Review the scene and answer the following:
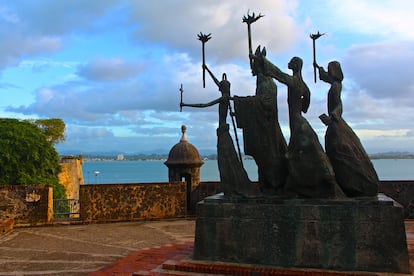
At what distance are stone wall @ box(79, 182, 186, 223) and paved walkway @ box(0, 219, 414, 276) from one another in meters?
0.52

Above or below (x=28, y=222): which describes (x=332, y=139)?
above

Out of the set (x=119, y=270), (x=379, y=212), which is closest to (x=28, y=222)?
(x=119, y=270)

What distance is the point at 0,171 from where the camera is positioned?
87.7 ft

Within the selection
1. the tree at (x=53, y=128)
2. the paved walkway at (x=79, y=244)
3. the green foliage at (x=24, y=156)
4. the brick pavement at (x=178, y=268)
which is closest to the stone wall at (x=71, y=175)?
the tree at (x=53, y=128)

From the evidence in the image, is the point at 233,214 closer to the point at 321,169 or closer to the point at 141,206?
the point at 321,169

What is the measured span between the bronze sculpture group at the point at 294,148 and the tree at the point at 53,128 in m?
42.0

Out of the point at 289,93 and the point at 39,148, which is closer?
the point at 289,93

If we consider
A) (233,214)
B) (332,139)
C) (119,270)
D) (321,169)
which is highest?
(332,139)

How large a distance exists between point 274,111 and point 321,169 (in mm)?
1337

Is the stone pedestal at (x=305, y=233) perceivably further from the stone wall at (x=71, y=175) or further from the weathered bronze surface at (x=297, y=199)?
the stone wall at (x=71, y=175)

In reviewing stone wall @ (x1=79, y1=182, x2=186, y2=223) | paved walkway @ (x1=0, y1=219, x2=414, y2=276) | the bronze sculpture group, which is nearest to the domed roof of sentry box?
stone wall @ (x1=79, y1=182, x2=186, y2=223)

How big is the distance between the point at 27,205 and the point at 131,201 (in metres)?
3.59

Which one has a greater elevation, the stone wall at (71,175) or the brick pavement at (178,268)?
the stone wall at (71,175)

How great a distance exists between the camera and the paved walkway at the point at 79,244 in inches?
330
